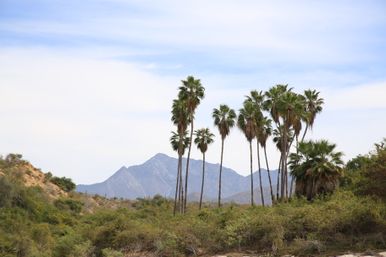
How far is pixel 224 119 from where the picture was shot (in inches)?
2426

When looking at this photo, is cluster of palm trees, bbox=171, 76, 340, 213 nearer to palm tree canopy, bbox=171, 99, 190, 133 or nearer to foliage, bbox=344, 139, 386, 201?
palm tree canopy, bbox=171, 99, 190, 133

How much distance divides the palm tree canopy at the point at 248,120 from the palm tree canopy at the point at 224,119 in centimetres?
176

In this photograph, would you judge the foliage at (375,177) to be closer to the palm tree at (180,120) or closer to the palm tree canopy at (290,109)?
the palm tree canopy at (290,109)

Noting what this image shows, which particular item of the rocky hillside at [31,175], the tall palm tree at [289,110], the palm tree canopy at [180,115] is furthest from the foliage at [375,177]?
the rocky hillside at [31,175]

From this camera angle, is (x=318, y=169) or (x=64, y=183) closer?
(x=318, y=169)

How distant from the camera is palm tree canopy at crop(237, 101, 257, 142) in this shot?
58.8 m

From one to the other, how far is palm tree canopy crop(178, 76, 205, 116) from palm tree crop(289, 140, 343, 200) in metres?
17.0

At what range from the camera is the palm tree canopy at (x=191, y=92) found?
5603 centimetres

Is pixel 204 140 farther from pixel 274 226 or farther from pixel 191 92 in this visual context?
pixel 274 226

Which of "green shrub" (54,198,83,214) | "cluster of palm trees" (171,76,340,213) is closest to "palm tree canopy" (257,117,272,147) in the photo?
"cluster of palm trees" (171,76,340,213)

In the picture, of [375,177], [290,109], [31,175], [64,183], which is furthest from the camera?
[64,183]

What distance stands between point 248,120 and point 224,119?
3.86m

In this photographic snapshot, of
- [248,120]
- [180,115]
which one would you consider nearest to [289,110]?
[248,120]

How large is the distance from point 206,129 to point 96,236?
38.9 meters
